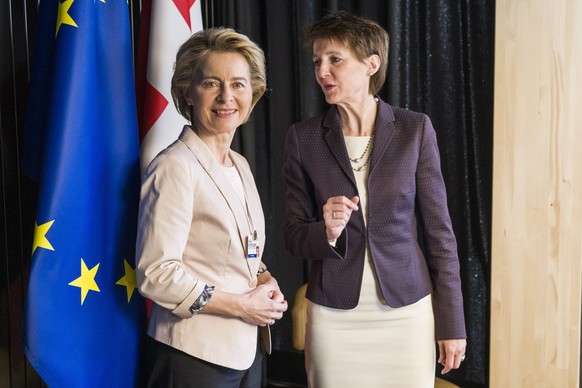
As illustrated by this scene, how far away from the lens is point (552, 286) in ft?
7.39

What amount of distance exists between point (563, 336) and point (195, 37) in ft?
5.27

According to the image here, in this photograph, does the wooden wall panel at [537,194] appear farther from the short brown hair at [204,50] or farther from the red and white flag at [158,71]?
the red and white flag at [158,71]

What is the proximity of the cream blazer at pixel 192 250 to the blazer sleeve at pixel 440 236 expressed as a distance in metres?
0.55

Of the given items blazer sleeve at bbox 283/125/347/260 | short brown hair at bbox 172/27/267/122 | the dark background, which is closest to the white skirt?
blazer sleeve at bbox 283/125/347/260

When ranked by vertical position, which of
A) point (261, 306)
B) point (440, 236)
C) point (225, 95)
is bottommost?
point (261, 306)

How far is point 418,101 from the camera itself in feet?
11.2

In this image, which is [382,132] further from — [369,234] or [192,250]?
[192,250]

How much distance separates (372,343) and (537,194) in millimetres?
811

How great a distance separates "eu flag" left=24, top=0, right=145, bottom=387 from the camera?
1.79 metres

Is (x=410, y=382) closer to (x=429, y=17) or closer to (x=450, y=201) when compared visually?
(x=450, y=201)

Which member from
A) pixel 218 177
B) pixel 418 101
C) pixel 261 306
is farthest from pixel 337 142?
pixel 418 101

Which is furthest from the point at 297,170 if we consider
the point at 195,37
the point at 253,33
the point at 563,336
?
the point at 253,33

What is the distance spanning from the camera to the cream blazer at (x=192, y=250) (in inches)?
60.9

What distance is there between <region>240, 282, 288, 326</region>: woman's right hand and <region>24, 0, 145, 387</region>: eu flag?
493 millimetres
